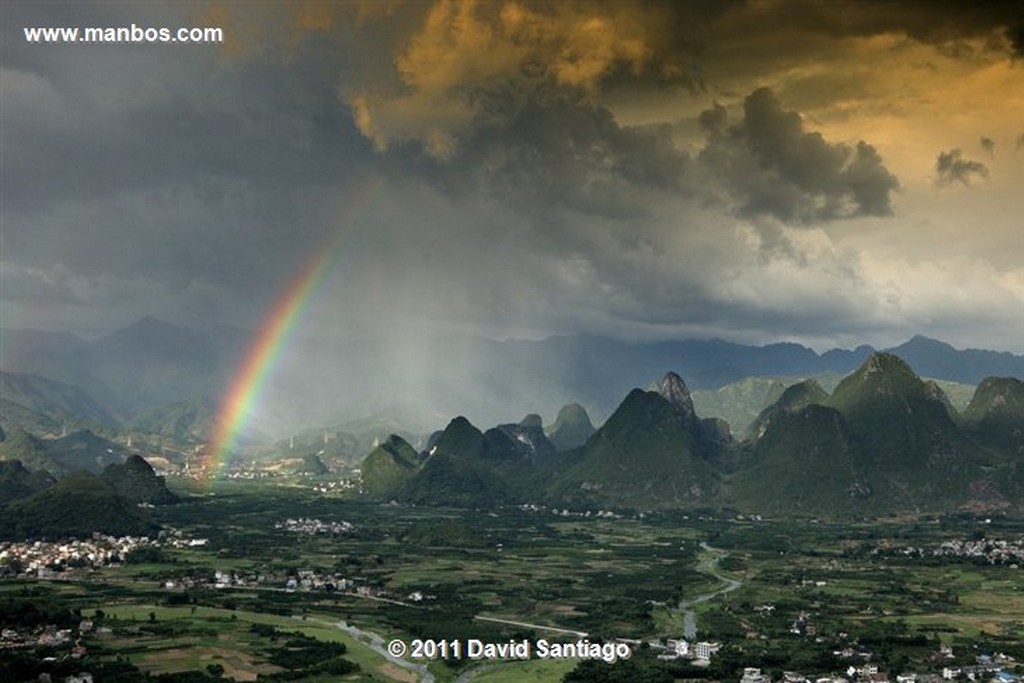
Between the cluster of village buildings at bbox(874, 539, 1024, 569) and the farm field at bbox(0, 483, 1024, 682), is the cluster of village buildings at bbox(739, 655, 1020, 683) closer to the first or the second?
the farm field at bbox(0, 483, 1024, 682)

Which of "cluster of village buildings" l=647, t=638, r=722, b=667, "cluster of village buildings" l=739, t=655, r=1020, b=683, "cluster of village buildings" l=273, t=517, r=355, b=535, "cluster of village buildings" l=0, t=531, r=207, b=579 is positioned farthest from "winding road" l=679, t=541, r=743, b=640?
"cluster of village buildings" l=0, t=531, r=207, b=579

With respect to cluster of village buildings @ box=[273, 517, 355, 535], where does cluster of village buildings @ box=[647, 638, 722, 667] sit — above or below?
below

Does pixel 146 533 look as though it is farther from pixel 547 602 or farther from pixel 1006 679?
pixel 1006 679

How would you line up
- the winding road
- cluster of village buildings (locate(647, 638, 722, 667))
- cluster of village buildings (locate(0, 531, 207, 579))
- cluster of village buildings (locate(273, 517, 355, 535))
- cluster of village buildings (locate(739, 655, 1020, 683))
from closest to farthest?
cluster of village buildings (locate(739, 655, 1020, 683)) < cluster of village buildings (locate(647, 638, 722, 667)) < the winding road < cluster of village buildings (locate(0, 531, 207, 579)) < cluster of village buildings (locate(273, 517, 355, 535))

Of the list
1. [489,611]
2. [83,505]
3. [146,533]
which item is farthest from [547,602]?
[83,505]

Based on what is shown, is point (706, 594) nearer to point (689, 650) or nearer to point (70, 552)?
point (689, 650)

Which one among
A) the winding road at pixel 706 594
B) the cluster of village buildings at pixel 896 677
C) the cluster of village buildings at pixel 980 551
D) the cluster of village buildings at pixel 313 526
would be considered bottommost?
the cluster of village buildings at pixel 896 677

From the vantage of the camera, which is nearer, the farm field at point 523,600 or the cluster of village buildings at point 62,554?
the farm field at point 523,600

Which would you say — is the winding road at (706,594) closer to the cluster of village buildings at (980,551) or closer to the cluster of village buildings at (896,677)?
the cluster of village buildings at (896,677)

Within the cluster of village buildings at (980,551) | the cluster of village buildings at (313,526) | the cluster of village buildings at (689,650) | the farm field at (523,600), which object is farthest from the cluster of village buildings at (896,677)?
the cluster of village buildings at (313,526)

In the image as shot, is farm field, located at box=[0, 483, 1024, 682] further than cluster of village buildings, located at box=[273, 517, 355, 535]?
No

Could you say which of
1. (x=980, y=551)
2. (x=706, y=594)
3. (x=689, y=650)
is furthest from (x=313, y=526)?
(x=980, y=551)
